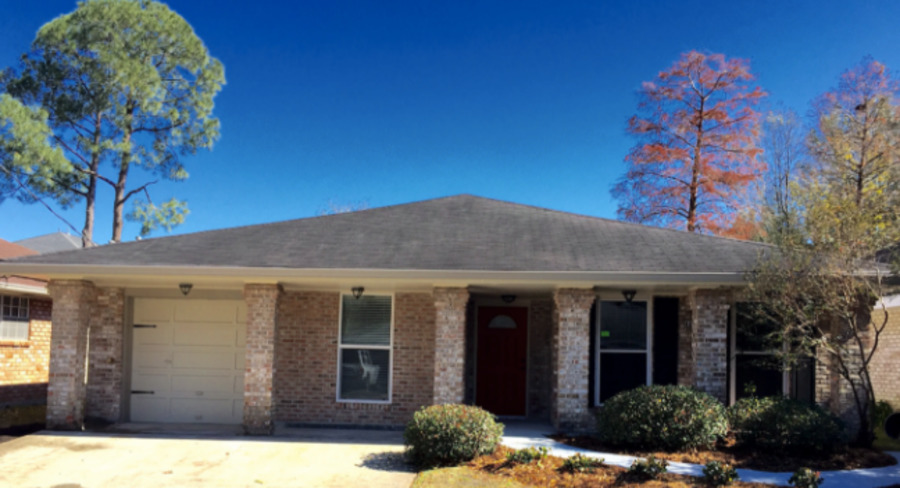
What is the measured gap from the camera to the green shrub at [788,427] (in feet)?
29.1

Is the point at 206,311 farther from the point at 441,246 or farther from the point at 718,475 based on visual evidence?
the point at 718,475

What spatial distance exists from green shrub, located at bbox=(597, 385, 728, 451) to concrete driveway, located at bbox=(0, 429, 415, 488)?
2.88m

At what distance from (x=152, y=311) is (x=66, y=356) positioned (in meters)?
1.58

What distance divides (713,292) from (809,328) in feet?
4.69

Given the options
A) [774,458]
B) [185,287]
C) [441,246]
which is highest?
[441,246]

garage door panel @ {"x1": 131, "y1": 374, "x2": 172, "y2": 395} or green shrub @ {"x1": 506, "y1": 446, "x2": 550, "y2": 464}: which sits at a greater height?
garage door panel @ {"x1": 131, "y1": 374, "x2": 172, "y2": 395}

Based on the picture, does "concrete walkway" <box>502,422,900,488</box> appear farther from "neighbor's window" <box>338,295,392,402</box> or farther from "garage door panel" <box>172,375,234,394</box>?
"garage door panel" <box>172,375,234,394</box>

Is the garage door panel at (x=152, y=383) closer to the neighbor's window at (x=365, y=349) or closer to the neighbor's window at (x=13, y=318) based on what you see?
the neighbor's window at (x=365, y=349)

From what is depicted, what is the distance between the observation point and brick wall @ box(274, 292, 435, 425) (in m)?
11.6

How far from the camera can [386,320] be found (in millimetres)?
11758

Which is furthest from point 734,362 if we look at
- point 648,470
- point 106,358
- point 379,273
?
point 106,358

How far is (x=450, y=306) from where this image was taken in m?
10.5

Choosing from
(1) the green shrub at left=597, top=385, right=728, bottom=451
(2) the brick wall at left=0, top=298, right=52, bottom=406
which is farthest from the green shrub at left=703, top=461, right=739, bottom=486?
(2) the brick wall at left=0, top=298, right=52, bottom=406

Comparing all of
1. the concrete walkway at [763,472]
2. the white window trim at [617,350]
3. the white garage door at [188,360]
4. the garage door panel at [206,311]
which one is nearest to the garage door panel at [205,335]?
the white garage door at [188,360]
